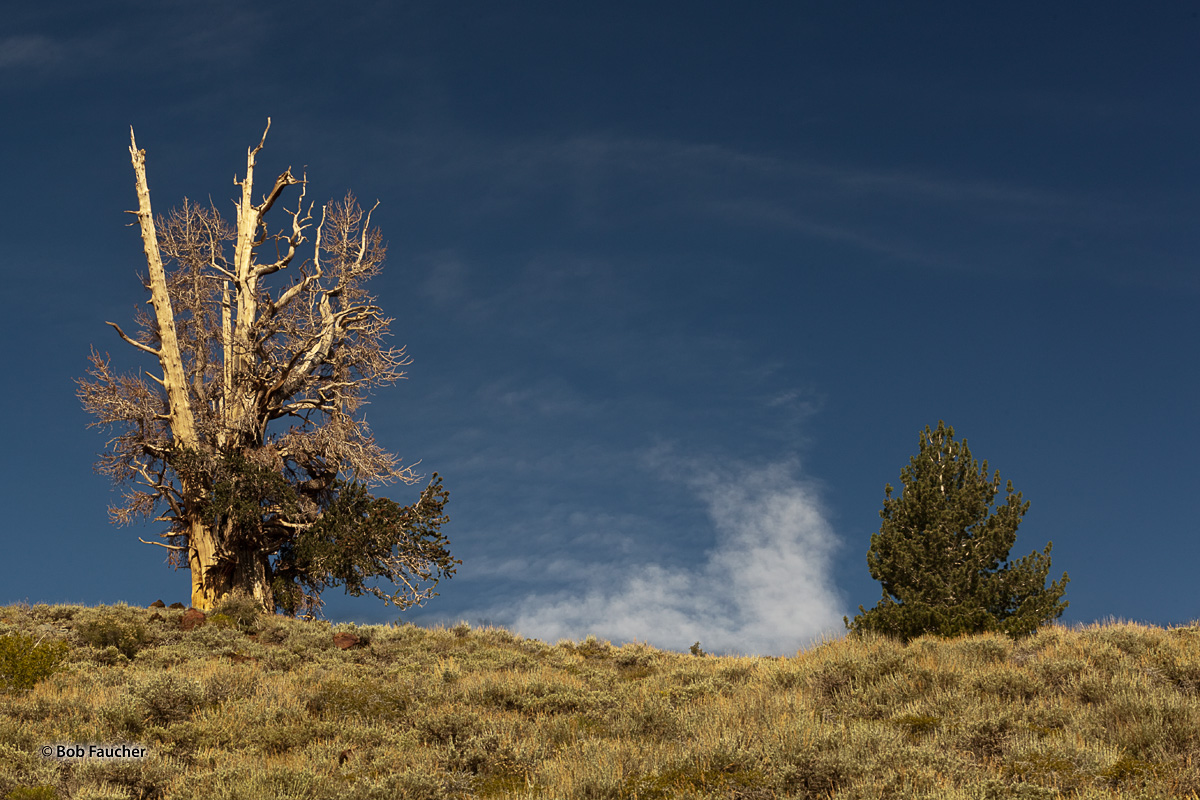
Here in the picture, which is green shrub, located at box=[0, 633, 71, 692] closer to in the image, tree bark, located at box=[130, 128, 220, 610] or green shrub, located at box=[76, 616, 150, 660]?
green shrub, located at box=[76, 616, 150, 660]

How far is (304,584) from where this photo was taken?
1062 inches

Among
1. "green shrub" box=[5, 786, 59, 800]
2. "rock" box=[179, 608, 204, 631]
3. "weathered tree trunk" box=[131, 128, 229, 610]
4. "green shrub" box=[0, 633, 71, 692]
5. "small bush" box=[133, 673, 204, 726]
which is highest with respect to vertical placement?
"weathered tree trunk" box=[131, 128, 229, 610]

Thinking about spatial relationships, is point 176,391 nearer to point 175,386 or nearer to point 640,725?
point 175,386

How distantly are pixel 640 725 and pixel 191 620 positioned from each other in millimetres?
14167

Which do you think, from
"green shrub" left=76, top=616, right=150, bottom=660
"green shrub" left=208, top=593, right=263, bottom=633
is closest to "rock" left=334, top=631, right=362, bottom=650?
"green shrub" left=208, top=593, right=263, bottom=633

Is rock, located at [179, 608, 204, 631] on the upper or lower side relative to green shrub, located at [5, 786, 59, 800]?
upper

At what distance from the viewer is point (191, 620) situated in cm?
2005

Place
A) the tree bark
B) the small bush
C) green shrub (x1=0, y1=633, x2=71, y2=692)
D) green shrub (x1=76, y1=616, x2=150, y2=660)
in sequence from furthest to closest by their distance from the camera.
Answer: the tree bark < green shrub (x1=76, y1=616, x2=150, y2=660) < green shrub (x1=0, y1=633, x2=71, y2=692) < the small bush

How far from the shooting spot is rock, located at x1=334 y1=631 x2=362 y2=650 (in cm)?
1833

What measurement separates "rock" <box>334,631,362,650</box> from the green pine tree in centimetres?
1113

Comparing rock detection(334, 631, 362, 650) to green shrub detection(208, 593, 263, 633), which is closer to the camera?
rock detection(334, 631, 362, 650)

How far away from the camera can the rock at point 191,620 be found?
19734mm

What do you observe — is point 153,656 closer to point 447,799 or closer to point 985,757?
point 447,799

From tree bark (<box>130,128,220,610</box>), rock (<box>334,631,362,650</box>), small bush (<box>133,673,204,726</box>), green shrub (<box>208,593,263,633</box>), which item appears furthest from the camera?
tree bark (<box>130,128,220,610</box>)
